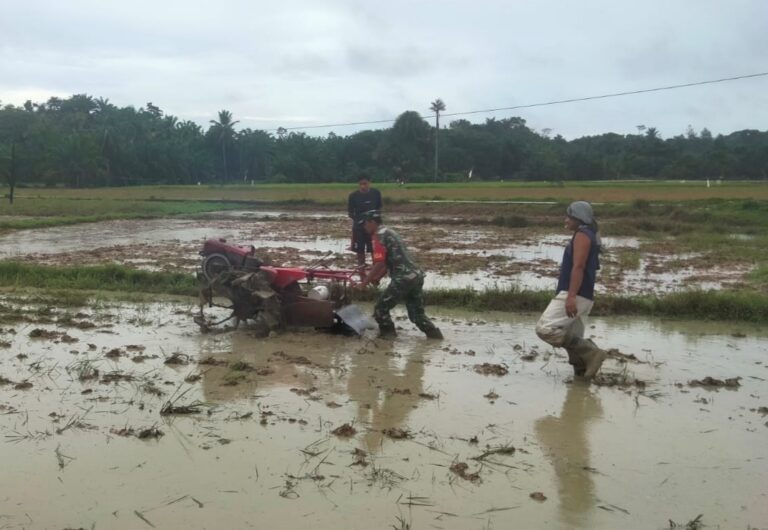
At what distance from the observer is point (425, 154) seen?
2591 inches

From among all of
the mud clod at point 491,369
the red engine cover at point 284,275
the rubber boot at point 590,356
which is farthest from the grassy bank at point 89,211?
the rubber boot at point 590,356

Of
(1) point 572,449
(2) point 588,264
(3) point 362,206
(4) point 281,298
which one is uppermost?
(3) point 362,206

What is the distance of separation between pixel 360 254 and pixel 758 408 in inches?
252

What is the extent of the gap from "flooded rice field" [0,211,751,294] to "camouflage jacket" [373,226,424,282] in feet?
4.57

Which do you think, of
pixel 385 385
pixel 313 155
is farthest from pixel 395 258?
pixel 313 155

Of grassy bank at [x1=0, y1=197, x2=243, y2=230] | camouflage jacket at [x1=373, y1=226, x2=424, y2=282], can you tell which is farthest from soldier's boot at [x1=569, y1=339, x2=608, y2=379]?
grassy bank at [x1=0, y1=197, x2=243, y2=230]

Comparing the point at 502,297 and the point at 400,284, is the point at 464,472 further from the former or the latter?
the point at 502,297

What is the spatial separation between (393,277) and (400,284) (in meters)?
0.10

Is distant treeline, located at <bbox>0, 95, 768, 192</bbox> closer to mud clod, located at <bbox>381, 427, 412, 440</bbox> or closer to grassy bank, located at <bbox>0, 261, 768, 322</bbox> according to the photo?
grassy bank, located at <bbox>0, 261, 768, 322</bbox>

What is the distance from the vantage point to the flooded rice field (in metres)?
11.5

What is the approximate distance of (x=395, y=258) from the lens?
7.26 meters

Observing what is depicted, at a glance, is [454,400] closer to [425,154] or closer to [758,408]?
[758,408]

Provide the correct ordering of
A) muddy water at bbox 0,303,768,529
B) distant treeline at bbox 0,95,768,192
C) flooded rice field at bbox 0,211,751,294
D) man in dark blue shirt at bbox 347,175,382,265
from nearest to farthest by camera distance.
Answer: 1. muddy water at bbox 0,303,768,529
2. man in dark blue shirt at bbox 347,175,382,265
3. flooded rice field at bbox 0,211,751,294
4. distant treeline at bbox 0,95,768,192

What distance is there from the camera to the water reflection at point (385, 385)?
4816mm
